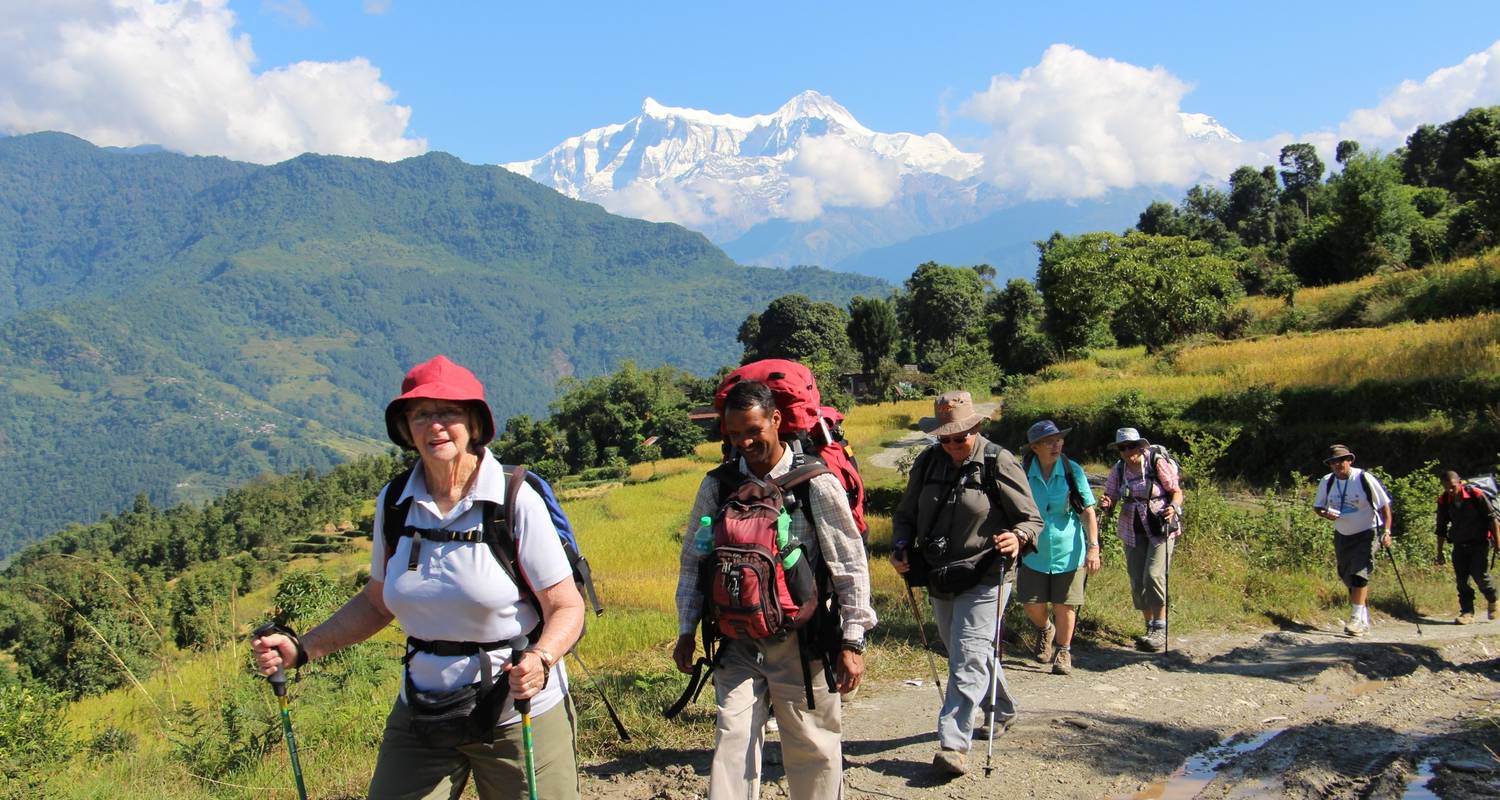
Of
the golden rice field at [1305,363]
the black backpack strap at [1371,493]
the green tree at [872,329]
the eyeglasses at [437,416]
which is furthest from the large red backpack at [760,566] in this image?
the green tree at [872,329]

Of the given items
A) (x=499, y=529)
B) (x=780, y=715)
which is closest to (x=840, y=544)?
(x=780, y=715)

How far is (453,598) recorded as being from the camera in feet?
9.39

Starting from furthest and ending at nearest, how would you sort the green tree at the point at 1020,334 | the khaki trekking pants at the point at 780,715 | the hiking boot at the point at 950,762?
the green tree at the point at 1020,334 → the hiking boot at the point at 950,762 → the khaki trekking pants at the point at 780,715

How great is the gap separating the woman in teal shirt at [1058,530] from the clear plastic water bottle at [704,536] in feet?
10.7

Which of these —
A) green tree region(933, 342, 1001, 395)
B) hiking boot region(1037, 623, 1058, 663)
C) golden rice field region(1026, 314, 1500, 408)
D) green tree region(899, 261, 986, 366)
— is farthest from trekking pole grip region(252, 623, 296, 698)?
green tree region(899, 261, 986, 366)

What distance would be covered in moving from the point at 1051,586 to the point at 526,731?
14.4 feet

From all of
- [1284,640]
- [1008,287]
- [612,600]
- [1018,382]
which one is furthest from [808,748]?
[1008,287]

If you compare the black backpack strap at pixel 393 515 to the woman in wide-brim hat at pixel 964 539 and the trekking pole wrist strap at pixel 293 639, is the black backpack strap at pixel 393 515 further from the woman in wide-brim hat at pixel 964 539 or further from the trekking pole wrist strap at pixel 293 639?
the woman in wide-brim hat at pixel 964 539

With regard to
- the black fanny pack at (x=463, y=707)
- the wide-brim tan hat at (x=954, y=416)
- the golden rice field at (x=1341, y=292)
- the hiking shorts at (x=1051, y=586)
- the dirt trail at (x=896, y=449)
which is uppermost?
the golden rice field at (x=1341, y=292)

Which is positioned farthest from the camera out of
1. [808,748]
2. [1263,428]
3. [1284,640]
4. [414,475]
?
[1263,428]

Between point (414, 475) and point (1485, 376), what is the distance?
63.6 ft

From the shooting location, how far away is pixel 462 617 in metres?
2.88

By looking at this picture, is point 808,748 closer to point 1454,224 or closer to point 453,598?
point 453,598

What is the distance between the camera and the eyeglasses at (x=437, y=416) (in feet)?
9.82
